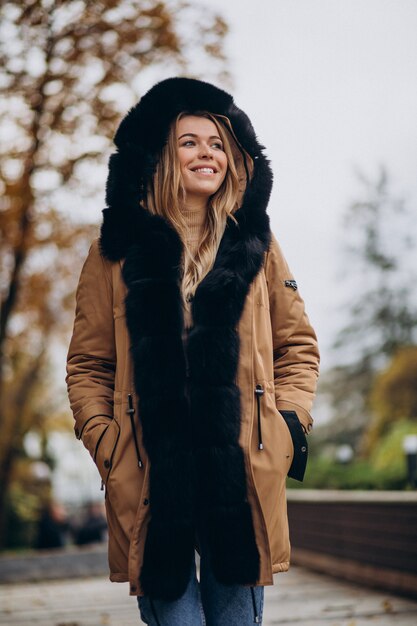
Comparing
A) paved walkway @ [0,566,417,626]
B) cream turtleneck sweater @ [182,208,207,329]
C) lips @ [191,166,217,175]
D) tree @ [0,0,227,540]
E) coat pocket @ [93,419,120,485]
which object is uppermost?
tree @ [0,0,227,540]

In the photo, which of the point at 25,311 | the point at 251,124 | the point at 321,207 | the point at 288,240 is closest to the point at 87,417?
the point at 251,124

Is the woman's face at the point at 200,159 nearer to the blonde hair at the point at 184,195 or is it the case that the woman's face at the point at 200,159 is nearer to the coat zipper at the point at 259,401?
the blonde hair at the point at 184,195

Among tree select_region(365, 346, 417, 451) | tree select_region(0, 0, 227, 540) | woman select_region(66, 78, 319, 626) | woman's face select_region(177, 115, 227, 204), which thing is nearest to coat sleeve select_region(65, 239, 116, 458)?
woman select_region(66, 78, 319, 626)

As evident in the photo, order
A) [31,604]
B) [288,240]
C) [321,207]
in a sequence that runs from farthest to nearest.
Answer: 1. [288,240]
2. [321,207]
3. [31,604]

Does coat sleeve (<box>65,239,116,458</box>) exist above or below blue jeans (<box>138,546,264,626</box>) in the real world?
above

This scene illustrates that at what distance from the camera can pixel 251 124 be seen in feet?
10.6

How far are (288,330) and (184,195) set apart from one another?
1.92ft

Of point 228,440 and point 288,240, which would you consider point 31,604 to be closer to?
point 228,440

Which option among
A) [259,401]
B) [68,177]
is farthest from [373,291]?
[259,401]

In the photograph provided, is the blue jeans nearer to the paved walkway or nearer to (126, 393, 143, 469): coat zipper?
(126, 393, 143, 469): coat zipper

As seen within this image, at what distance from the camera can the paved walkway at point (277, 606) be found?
632cm

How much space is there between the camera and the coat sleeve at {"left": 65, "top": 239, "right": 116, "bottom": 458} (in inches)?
115

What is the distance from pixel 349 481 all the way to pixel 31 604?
368 centimetres

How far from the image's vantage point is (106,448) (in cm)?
272
